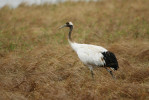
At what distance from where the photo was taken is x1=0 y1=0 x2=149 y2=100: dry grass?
5.07 meters

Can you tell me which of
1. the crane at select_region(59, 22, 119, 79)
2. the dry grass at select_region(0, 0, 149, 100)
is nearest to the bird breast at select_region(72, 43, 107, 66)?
the crane at select_region(59, 22, 119, 79)

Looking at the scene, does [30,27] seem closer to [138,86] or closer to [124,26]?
[124,26]

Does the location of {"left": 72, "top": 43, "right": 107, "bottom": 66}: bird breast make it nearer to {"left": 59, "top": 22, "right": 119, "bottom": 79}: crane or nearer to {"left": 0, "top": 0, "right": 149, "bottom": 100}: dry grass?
{"left": 59, "top": 22, "right": 119, "bottom": 79}: crane

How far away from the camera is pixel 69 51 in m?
7.43

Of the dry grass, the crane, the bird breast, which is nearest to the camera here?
the dry grass

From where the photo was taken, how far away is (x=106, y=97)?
15.9ft

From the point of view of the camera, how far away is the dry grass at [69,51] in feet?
16.6

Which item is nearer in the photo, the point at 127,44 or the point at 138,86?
the point at 138,86

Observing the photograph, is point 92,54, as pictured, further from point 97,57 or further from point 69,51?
point 69,51

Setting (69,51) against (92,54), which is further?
(69,51)

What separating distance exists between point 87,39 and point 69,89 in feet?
11.4

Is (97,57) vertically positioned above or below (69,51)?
above

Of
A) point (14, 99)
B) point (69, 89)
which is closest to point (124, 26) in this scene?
point (69, 89)

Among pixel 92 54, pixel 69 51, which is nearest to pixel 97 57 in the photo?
pixel 92 54
